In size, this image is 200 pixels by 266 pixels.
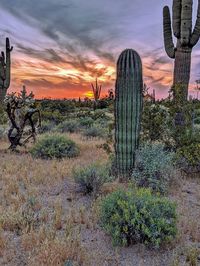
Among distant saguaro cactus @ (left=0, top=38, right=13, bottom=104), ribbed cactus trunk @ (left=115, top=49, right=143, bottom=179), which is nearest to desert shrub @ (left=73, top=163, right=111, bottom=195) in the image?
ribbed cactus trunk @ (left=115, top=49, right=143, bottom=179)

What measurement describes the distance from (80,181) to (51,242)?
211cm

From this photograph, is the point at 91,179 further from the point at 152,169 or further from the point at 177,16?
the point at 177,16

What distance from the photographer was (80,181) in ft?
19.2

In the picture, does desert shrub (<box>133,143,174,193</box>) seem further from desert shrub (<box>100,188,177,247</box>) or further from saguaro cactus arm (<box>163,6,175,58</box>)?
saguaro cactus arm (<box>163,6,175,58</box>)

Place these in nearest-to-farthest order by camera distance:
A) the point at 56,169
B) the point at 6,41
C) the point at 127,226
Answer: the point at 127,226 < the point at 56,169 < the point at 6,41

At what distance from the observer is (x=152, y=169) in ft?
19.9

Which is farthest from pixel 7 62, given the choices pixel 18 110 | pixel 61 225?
pixel 61 225

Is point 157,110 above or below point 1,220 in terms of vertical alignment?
above

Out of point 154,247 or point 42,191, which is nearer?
point 154,247

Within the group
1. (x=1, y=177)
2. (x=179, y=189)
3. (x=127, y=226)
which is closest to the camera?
(x=127, y=226)

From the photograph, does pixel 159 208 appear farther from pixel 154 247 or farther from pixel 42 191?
pixel 42 191

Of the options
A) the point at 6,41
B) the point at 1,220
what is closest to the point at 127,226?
the point at 1,220

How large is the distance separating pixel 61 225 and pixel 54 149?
4577 millimetres

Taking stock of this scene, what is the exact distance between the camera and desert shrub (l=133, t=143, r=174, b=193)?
5961 mm
